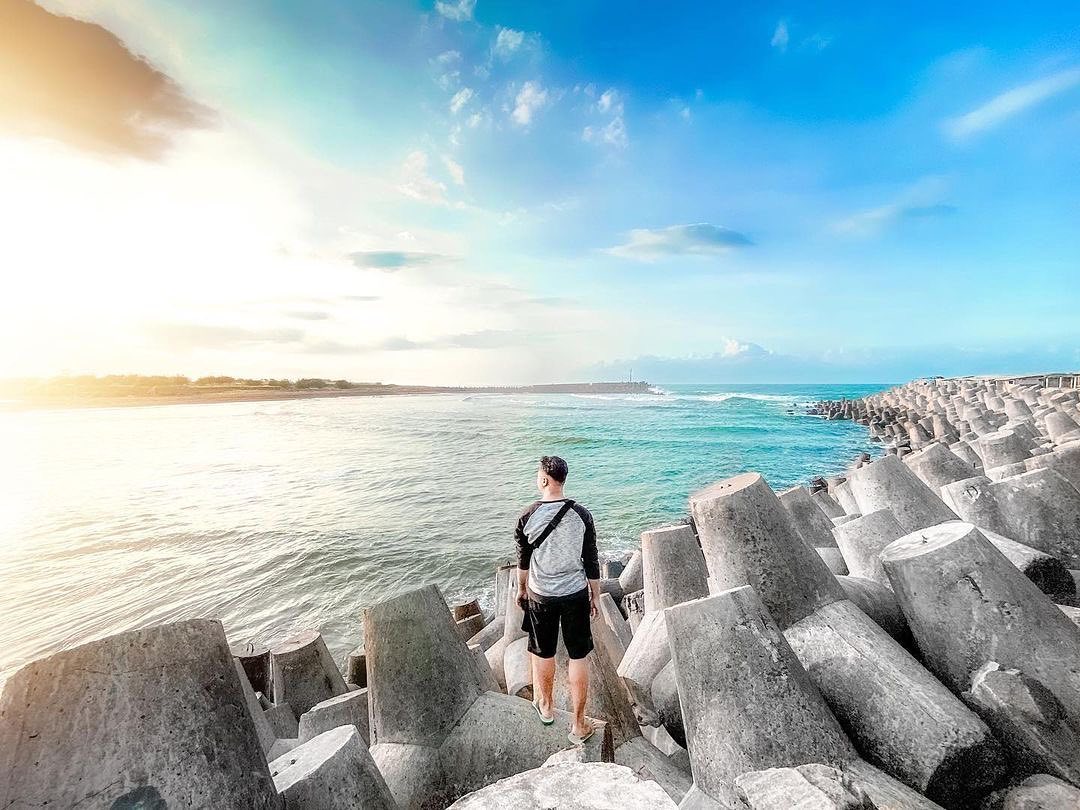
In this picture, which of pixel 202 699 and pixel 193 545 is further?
pixel 193 545

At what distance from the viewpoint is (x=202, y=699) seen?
1985mm

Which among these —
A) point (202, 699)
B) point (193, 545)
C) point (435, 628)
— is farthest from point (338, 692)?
point (193, 545)

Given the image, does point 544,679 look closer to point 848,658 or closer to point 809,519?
point 848,658

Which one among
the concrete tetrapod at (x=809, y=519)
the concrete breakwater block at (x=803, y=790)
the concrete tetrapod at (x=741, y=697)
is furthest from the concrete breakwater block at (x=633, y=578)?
the concrete breakwater block at (x=803, y=790)

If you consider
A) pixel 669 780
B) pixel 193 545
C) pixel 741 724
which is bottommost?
pixel 193 545

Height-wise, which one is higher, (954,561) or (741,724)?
(954,561)

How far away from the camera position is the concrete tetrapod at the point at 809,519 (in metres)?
5.83

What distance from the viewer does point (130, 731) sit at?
1836 mm

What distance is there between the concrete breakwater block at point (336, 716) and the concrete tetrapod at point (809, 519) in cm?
450

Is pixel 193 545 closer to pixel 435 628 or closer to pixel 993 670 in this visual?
pixel 435 628

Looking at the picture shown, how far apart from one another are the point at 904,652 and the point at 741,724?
0.98 metres

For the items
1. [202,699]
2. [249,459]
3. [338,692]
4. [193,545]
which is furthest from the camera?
[249,459]

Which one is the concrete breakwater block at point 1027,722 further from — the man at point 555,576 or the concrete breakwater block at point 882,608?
the man at point 555,576

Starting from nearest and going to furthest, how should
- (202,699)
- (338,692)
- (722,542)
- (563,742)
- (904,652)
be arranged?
(202,699) < (904,652) < (563,742) < (722,542) < (338,692)
